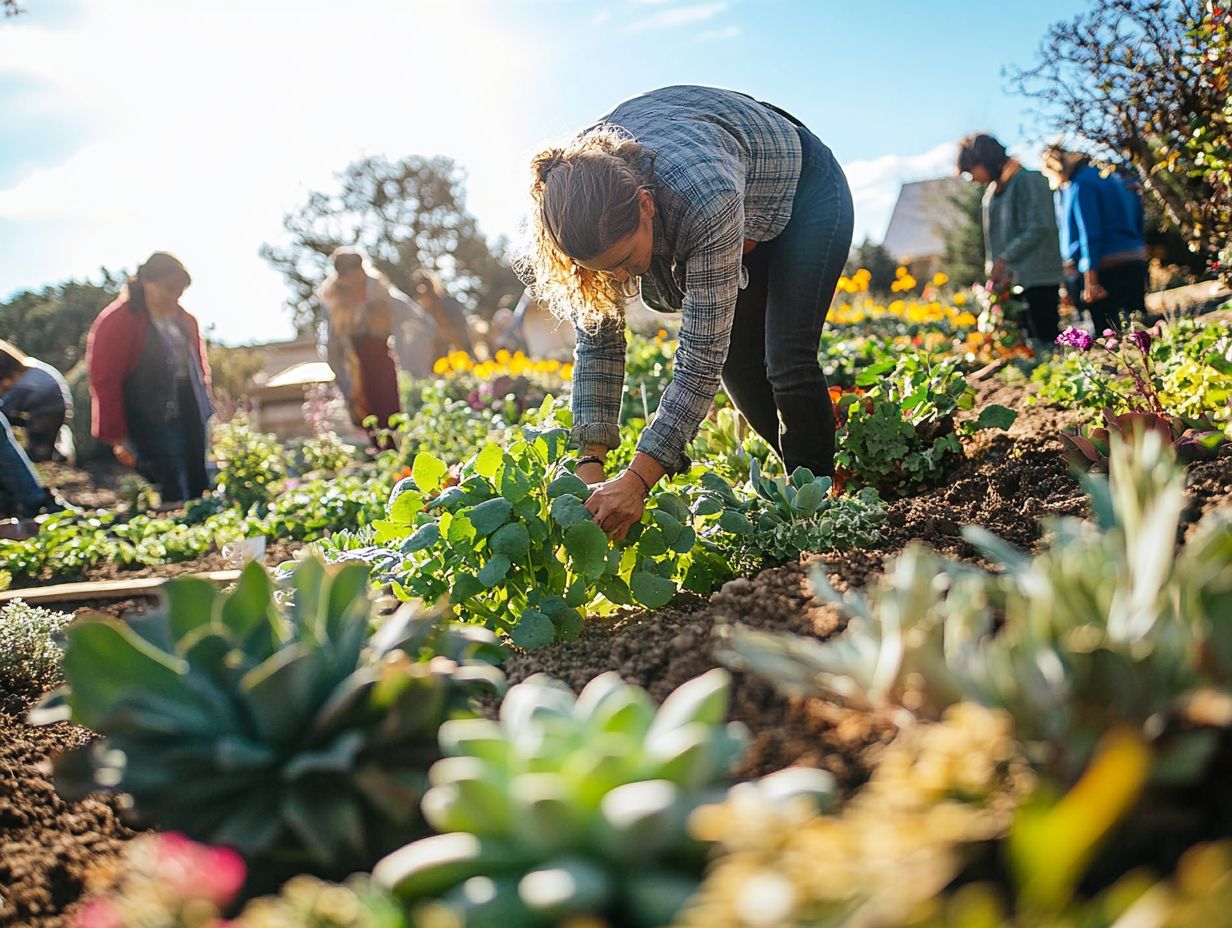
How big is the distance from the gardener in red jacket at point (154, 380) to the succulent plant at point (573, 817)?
6.34 meters

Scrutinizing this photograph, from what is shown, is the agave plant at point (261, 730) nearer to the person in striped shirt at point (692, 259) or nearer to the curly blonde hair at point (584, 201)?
the person in striped shirt at point (692, 259)

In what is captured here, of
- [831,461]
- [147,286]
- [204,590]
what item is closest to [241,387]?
[147,286]

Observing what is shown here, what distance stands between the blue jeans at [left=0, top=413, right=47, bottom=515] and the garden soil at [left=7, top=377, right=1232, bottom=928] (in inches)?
169

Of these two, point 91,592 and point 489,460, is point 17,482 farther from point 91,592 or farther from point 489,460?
point 489,460

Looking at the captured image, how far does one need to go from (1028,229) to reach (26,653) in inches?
235

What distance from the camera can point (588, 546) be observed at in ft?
6.43

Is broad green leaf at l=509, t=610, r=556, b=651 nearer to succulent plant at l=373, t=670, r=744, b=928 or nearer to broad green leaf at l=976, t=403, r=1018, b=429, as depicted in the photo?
succulent plant at l=373, t=670, r=744, b=928

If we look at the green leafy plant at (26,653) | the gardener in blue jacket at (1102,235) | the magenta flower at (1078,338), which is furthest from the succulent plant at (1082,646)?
the gardener in blue jacket at (1102,235)

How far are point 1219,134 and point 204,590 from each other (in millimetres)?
3908

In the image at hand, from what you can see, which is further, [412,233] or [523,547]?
[412,233]

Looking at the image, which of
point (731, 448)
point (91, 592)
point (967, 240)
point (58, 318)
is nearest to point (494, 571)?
point (731, 448)

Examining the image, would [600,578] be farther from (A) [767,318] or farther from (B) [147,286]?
(B) [147,286]

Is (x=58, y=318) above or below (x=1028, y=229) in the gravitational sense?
above

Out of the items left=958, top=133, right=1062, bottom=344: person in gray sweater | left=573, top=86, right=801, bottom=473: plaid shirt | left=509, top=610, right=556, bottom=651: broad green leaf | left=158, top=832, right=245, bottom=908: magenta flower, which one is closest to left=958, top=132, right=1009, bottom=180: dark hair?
left=958, top=133, right=1062, bottom=344: person in gray sweater
